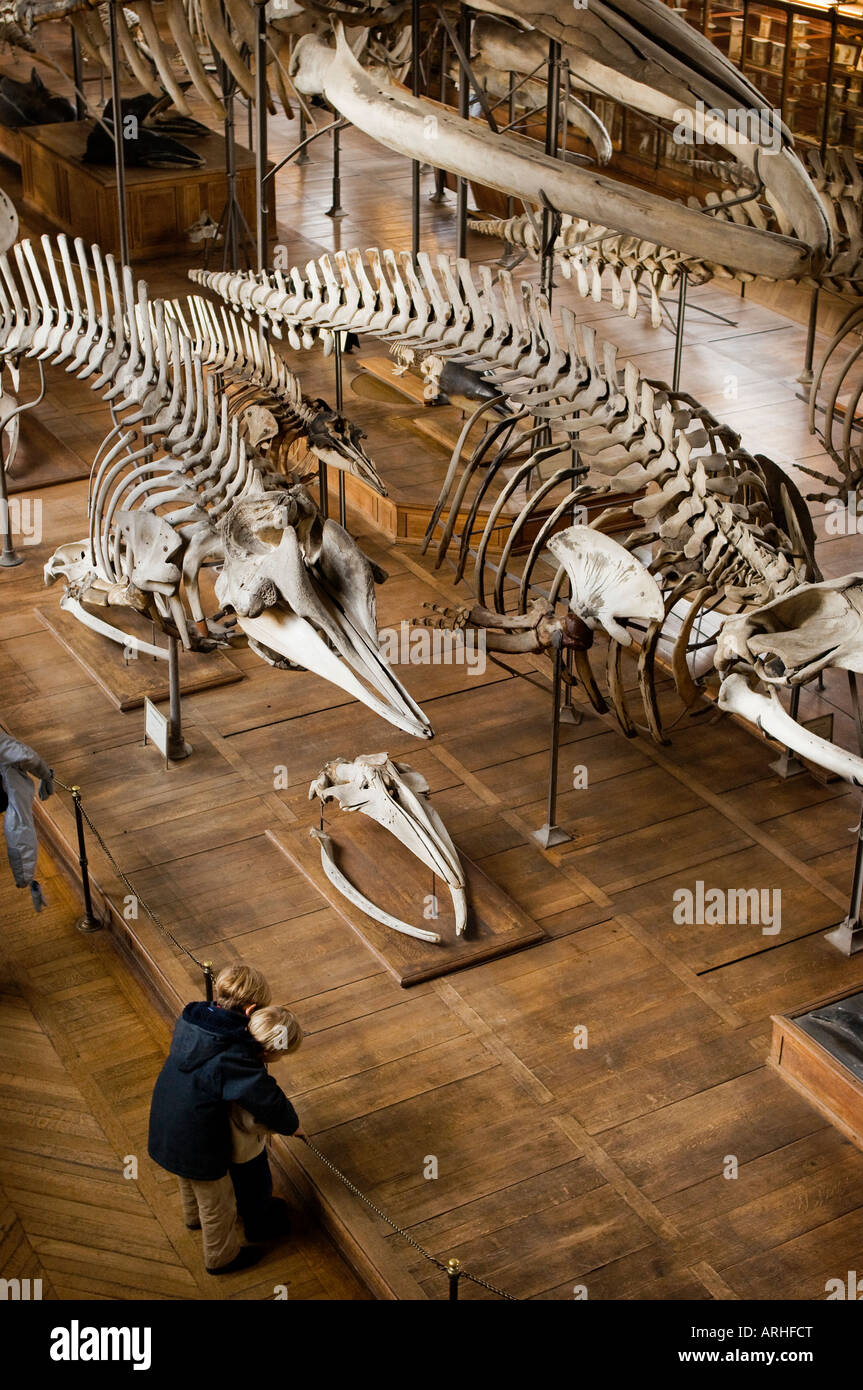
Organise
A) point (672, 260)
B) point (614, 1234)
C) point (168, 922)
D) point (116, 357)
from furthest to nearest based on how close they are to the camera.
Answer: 1. point (672, 260)
2. point (116, 357)
3. point (168, 922)
4. point (614, 1234)

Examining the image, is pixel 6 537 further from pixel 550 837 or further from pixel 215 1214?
pixel 215 1214

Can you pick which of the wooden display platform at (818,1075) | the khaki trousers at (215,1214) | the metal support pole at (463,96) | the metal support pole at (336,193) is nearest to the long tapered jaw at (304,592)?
the khaki trousers at (215,1214)


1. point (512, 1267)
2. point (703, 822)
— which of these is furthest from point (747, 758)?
point (512, 1267)

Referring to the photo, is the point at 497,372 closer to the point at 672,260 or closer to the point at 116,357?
the point at 116,357

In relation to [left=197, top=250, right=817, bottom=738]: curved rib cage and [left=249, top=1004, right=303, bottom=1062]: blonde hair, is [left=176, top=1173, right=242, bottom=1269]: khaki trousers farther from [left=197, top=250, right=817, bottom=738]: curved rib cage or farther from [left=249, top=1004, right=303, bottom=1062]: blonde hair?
[left=197, top=250, right=817, bottom=738]: curved rib cage

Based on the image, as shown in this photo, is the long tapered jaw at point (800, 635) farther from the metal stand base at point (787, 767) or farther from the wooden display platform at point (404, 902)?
the metal stand base at point (787, 767)

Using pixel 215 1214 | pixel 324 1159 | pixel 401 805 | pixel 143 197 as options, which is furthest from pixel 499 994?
pixel 143 197

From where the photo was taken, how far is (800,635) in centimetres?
573

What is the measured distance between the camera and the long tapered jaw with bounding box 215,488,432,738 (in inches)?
245

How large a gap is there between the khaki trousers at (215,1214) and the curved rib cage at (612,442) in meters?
2.73

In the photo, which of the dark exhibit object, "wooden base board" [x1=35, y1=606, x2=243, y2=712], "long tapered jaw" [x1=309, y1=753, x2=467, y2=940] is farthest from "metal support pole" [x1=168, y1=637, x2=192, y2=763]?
the dark exhibit object

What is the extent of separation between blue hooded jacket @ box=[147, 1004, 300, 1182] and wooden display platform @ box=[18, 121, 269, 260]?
36.0 feet

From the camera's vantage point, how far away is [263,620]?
21.4 feet

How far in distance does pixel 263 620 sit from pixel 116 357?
2274 mm
